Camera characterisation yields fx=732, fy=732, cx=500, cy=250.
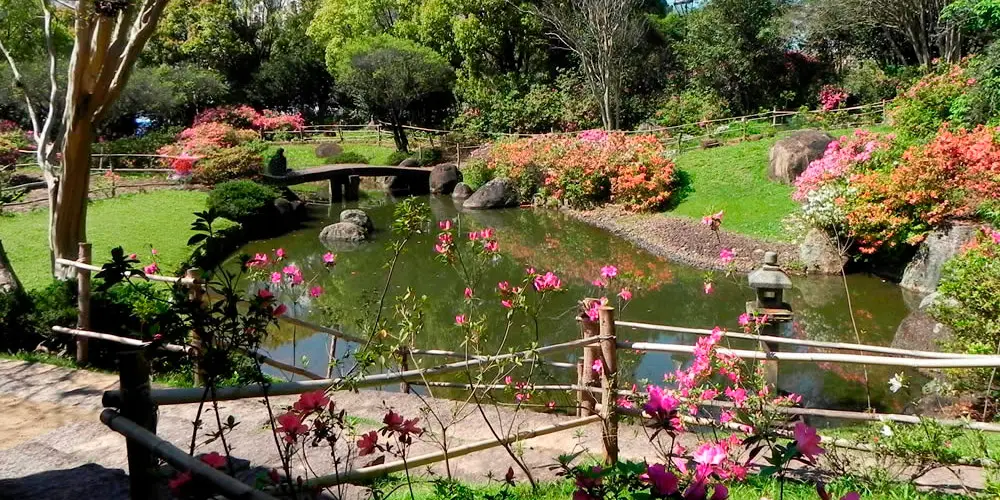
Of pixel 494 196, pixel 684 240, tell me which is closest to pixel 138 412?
pixel 684 240

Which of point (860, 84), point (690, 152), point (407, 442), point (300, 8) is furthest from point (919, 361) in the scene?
point (300, 8)

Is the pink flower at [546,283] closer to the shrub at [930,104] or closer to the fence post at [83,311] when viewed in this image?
the fence post at [83,311]

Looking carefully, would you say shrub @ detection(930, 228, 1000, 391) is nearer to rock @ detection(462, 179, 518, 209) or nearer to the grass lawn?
the grass lawn

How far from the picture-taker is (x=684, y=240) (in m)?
15.0

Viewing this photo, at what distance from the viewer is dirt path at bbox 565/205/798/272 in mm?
13578

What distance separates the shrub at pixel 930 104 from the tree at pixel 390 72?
55.4 feet

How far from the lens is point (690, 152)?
2053 centimetres

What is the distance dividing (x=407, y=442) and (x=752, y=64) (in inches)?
975

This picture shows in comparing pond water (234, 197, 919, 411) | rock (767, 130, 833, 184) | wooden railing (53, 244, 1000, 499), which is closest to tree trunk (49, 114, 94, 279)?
pond water (234, 197, 919, 411)

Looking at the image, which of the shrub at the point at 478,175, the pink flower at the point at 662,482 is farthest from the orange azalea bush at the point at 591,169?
the pink flower at the point at 662,482

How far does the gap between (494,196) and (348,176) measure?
5.47m

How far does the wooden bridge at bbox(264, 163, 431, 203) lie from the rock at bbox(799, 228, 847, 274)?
13.9 meters

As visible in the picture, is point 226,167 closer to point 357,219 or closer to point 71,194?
point 357,219

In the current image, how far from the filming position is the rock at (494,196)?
21172 millimetres
